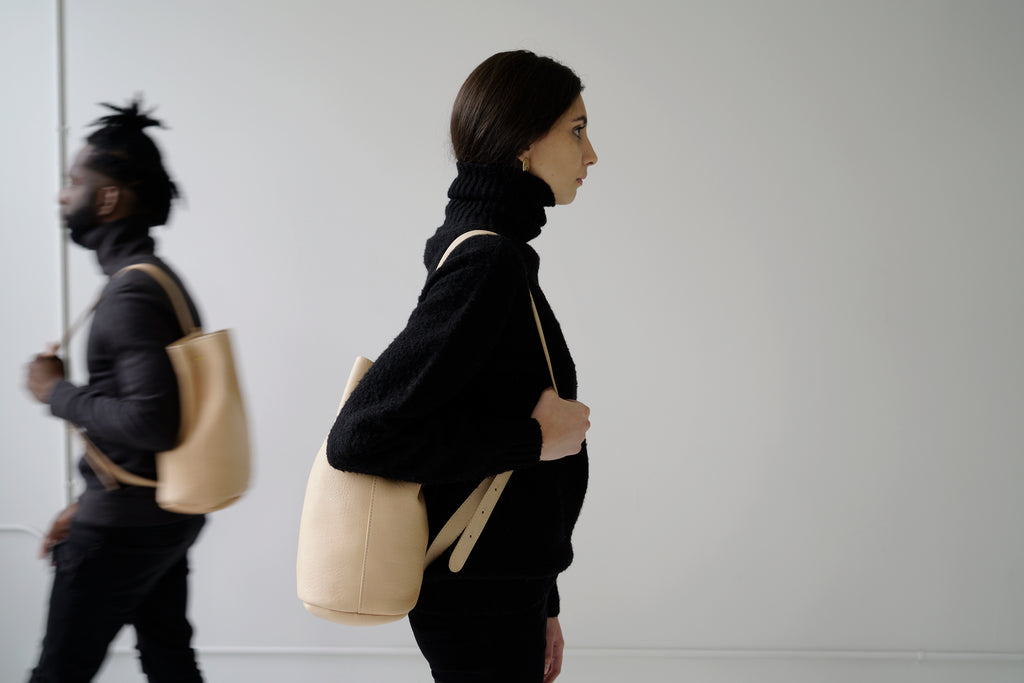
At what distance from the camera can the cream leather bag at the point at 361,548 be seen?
84 centimetres

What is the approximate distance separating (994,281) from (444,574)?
81.9 inches

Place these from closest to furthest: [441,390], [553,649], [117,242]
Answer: [441,390] → [553,649] → [117,242]

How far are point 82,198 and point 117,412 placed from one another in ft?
1.39

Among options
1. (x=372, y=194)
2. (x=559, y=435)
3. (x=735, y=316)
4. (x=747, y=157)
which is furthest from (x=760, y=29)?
(x=559, y=435)

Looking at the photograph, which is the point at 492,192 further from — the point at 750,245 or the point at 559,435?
the point at 750,245

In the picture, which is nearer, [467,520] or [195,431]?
[467,520]

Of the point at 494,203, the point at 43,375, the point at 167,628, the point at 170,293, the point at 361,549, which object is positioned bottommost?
the point at 167,628

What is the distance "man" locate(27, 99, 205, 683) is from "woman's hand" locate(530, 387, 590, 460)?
0.75m

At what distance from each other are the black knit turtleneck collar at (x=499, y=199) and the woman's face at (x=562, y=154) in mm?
20

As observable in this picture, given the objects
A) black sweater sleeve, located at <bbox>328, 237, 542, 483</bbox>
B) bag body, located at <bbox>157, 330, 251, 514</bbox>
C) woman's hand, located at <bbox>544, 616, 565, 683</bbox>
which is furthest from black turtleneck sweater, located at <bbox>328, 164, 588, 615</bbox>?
bag body, located at <bbox>157, 330, 251, 514</bbox>

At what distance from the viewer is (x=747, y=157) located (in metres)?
2.23

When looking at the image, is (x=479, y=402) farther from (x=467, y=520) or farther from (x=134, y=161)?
(x=134, y=161)

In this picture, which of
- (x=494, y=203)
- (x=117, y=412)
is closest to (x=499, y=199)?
(x=494, y=203)

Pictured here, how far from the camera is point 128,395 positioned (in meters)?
1.32
